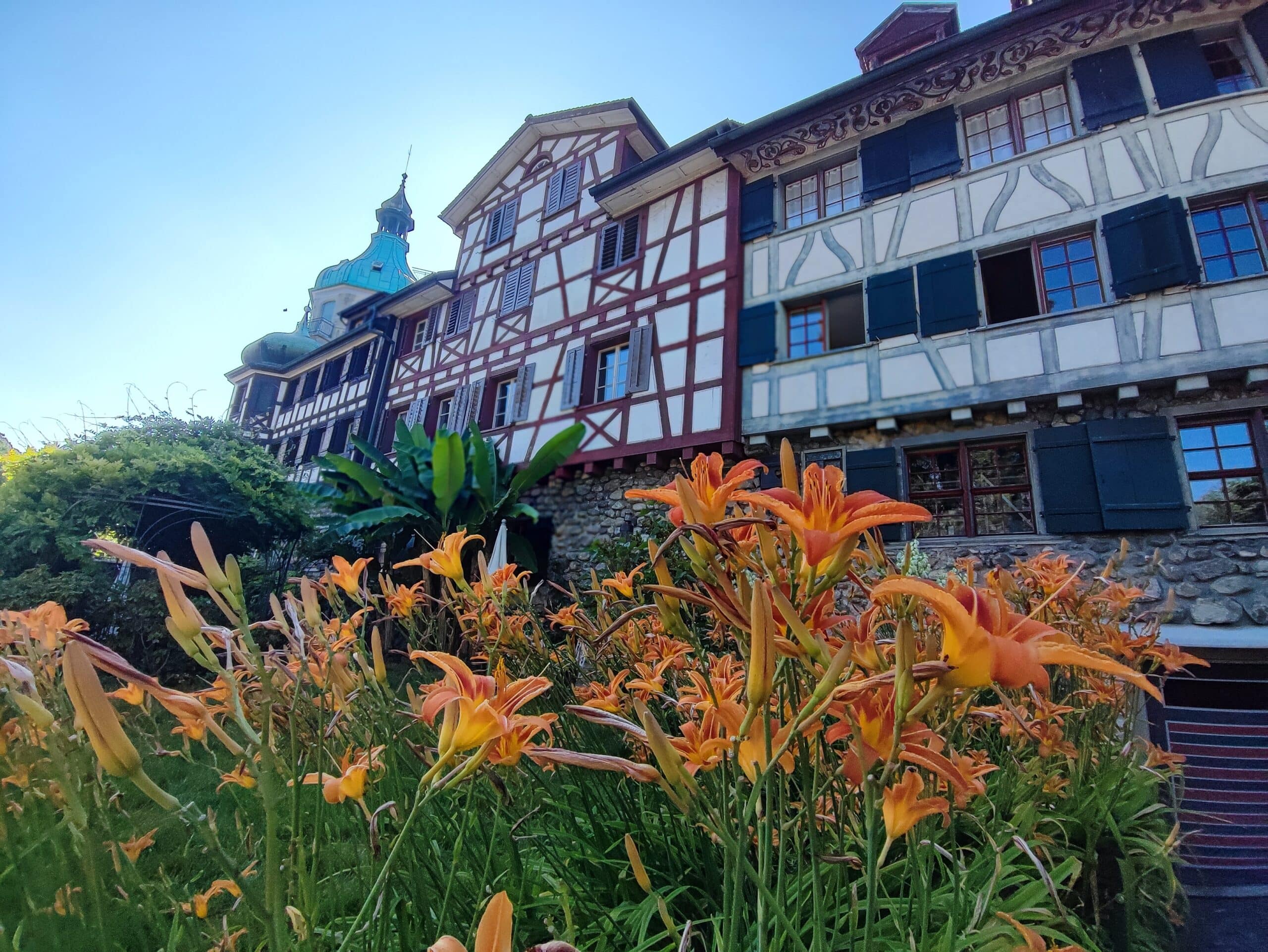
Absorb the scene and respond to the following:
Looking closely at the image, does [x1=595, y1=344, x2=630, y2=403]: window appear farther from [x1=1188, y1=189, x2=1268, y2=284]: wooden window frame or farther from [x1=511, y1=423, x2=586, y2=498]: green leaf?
[x1=1188, y1=189, x2=1268, y2=284]: wooden window frame

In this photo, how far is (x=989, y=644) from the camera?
505mm

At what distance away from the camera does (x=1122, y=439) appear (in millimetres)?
5344

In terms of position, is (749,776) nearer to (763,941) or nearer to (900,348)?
(763,941)

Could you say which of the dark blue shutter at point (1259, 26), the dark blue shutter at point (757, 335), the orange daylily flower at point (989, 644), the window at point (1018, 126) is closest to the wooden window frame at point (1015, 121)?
the window at point (1018, 126)

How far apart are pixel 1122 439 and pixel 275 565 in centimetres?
1140

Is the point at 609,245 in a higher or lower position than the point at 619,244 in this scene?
higher

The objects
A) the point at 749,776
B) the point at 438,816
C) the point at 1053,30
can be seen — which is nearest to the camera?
the point at 749,776

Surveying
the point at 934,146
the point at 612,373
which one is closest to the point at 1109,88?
the point at 934,146

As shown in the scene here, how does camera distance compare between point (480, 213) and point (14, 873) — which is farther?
point (480, 213)

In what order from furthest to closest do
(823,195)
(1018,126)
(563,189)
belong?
(563,189) → (823,195) → (1018,126)

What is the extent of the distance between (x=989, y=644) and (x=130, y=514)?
9.59 metres

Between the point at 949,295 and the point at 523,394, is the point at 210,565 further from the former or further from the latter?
the point at 523,394

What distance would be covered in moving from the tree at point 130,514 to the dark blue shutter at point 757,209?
7.76 meters

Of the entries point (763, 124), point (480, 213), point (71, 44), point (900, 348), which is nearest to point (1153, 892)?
point (900, 348)
